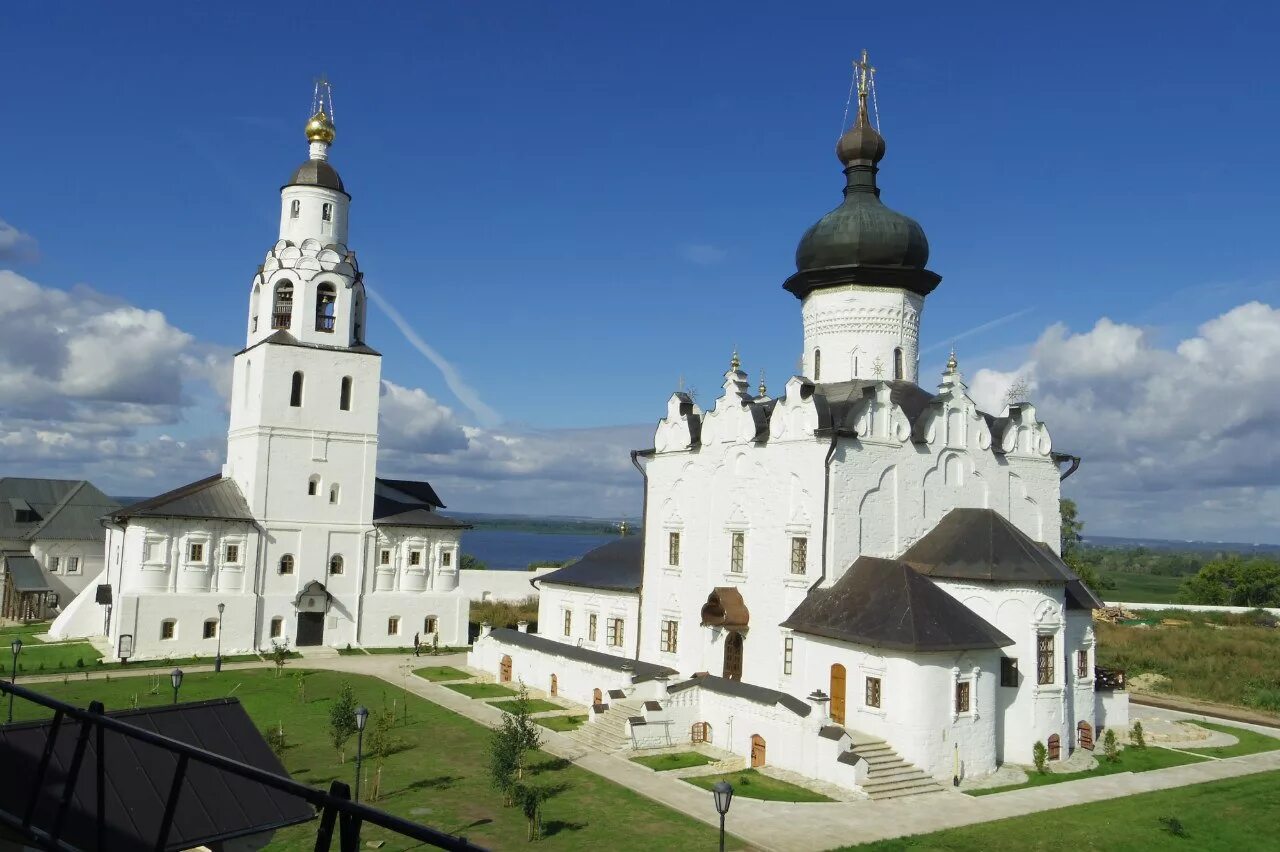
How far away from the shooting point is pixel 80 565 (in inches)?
1731

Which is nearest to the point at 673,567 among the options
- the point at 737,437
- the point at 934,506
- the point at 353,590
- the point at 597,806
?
the point at 737,437

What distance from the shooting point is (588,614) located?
99.0 feet

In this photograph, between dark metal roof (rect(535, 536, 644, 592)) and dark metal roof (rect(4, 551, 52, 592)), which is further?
dark metal roof (rect(4, 551, 52, 592))

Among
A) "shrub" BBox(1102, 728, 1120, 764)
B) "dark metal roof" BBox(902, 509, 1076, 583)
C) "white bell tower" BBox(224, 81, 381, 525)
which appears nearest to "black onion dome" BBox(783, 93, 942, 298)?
"dark metal roof" BBox(902, 509, 1076, 583)

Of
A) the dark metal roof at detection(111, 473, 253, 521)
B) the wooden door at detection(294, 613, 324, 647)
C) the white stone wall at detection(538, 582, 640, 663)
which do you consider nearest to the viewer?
the white stone wall at detection(538, 582, 640, 663)

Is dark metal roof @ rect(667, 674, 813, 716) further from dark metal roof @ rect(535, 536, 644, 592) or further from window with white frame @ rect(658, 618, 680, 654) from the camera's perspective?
dark metal roof @ rect(535, 536, 644, 592)

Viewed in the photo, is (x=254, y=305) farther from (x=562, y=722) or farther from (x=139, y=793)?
(x=139, y=793)

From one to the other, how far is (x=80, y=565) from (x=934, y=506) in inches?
1485

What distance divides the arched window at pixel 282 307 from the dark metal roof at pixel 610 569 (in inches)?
520

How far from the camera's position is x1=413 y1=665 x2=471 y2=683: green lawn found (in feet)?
97.9

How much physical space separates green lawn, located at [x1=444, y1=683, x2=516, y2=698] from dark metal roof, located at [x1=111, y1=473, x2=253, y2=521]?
1048 cm

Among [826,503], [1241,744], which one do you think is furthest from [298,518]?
[1241,744]

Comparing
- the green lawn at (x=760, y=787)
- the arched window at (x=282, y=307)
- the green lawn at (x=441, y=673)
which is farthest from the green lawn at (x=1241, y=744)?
the arched window at (x=282, y=307)

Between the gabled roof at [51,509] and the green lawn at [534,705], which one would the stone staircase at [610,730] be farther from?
the gabled roof at [51,509]
